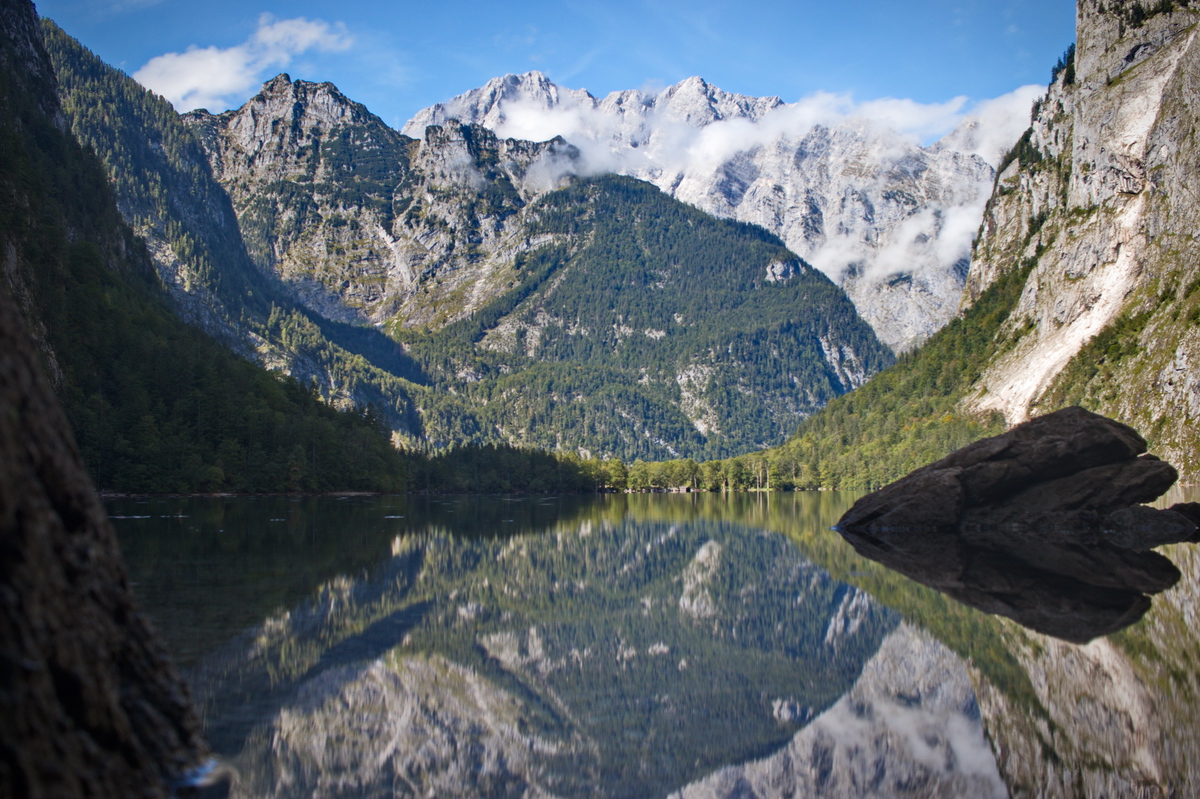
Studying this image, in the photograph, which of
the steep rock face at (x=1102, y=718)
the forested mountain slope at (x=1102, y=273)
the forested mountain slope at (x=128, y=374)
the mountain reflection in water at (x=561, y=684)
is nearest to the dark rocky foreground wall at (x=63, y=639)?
the mountain reflection in water at (x=561, y=684)

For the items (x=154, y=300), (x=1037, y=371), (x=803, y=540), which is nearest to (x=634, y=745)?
(x=803, y=540)

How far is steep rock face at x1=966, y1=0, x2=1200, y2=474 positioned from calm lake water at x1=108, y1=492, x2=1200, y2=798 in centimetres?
8426

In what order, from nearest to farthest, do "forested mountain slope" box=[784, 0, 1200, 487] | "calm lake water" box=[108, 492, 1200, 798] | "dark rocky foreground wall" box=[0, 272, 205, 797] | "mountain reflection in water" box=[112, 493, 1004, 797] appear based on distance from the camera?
"dark rocky foreground wall" box=[0, 272, 205, 797], "calm lake water" box=[108, 492, 1200, 798], "mountain reflection in water" box=[112, 493, 1004, 797], "forested mountain slope" box=[784, 0, 1200, 487]

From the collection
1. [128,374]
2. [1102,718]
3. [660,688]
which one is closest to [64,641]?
[660,688]

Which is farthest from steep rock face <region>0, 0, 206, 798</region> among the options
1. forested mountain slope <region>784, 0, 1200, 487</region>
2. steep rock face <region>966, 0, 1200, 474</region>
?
steep rock face <region>966, 0, 1200, 474</region>

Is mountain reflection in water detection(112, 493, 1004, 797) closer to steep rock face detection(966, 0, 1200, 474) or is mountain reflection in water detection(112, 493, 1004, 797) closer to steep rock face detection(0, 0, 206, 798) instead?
steep rock face detection(0, 0, 206, 798)

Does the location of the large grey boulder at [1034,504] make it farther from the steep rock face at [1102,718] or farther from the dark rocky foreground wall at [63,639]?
the dark rocky foreground wall at [63,639]

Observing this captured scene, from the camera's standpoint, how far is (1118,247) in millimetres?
142875

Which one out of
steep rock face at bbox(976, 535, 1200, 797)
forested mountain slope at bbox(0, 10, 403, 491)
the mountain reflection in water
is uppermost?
forested mountain slope at bbox(0, 10, 403, 491)

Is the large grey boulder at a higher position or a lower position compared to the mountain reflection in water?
higher

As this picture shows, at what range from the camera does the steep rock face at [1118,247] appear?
10850 cm

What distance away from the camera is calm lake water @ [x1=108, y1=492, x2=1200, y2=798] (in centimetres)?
1362

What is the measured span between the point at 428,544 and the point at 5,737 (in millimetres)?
44463

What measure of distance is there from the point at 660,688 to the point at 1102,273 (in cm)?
15349
